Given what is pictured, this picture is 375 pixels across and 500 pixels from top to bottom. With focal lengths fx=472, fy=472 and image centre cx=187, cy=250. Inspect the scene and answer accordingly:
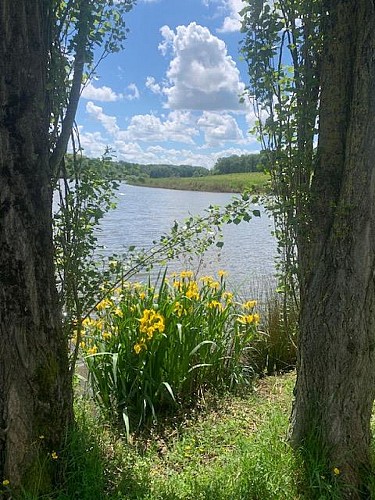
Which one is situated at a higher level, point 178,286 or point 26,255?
point 26,255

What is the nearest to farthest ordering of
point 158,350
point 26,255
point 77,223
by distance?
1. point 26,255
2. point 77,223
3. point 158,350

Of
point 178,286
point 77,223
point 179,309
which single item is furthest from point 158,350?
point 77,223

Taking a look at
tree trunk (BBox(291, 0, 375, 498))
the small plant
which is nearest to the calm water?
the small plant

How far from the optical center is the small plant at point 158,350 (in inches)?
132

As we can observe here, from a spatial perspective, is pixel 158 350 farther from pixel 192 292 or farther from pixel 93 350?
pixel 192 292

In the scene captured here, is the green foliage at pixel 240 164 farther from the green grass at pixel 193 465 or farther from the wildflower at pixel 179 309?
the green grass at pixel 193 465

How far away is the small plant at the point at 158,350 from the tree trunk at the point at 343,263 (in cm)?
126

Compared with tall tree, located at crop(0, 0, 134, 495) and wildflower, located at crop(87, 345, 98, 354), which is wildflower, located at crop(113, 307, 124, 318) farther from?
tall tree, located at crop(0, 0, 134, 495)

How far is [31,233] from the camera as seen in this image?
6.64 ft

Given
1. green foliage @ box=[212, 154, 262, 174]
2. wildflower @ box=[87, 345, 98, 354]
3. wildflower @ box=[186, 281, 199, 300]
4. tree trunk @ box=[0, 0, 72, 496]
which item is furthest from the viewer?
wildflower @ box=[186, 281, 199, 300]

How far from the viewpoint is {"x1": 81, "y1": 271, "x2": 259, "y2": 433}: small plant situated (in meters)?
3.34

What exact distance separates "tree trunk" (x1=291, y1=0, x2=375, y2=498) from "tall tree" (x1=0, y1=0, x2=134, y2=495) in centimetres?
119

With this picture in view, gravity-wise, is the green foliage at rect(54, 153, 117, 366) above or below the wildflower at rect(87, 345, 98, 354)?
above

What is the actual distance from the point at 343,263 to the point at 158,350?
1707mm
